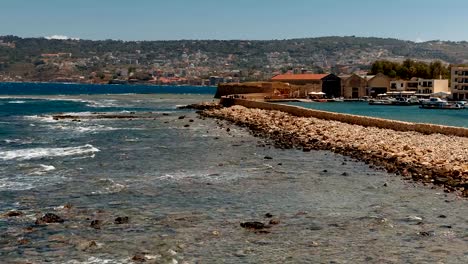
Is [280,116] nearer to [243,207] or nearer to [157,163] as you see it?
[157,163]

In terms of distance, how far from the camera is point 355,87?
120500 mm

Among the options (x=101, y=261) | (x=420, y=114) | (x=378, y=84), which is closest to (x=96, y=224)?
(x=101, y=261)

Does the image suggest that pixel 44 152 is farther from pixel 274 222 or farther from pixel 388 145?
pixel 274 222

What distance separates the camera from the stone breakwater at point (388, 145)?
85.5ft

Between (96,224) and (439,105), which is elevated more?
(96,224)

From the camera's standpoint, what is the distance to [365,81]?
4749 inches

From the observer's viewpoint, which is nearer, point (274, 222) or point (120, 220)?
point (274, 222)

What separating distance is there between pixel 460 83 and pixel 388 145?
8105 cm

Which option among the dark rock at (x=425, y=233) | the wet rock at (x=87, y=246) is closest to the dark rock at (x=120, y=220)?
the wet rock at (x=87, y=246)

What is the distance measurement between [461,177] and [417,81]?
97559 millimetres

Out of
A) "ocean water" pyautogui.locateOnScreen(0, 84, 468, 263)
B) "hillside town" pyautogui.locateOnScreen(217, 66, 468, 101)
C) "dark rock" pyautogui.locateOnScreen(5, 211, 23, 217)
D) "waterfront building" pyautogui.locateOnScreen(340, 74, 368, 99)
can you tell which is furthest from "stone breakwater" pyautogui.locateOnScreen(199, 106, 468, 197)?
"waterfront building" pyautogui.locateOnScreen(340, 74, 368, 99)

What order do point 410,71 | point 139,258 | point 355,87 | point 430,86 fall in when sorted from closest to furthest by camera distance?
point 139,258 < point 430,86 < point 355,87 < point 410,71

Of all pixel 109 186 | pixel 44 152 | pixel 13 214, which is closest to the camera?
pixel 13 214

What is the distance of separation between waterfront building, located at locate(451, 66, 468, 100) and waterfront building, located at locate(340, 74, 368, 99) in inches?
682
